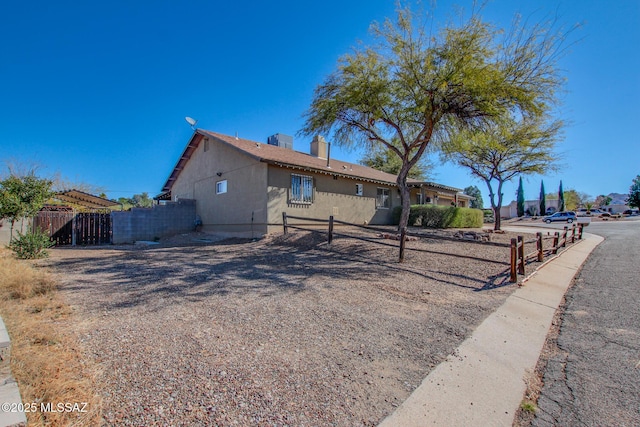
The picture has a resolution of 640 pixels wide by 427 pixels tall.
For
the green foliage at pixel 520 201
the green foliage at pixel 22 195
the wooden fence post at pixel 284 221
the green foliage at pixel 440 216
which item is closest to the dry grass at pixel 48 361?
the green foliage at pixel 22 195

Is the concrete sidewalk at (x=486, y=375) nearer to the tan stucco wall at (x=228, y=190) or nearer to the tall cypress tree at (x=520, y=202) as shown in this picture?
the tan stucco wall at (x=228, y=190)

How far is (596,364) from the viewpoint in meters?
3.42

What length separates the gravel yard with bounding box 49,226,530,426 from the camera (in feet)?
7.82

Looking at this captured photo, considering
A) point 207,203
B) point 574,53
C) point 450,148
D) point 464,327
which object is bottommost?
point 464,327

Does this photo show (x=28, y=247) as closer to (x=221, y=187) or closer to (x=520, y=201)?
(x=221, y=187)

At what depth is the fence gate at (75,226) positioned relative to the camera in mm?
13320

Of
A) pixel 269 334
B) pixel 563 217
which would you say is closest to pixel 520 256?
pixel 269 334

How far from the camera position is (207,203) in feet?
56.4

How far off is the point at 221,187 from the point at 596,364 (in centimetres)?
1570

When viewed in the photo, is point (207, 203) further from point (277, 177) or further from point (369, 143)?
point (369, 143)

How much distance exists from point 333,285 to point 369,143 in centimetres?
954

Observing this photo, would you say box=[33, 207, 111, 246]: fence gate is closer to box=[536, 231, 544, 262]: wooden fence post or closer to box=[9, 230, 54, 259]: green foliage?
box=[9, 230, 54, 259]: green foliage

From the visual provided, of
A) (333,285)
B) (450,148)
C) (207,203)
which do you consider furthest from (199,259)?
(450,148)

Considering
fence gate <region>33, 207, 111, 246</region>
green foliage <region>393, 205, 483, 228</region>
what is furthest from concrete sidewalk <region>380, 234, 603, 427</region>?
fence gate <region>33, 207, 111, 246</region>
